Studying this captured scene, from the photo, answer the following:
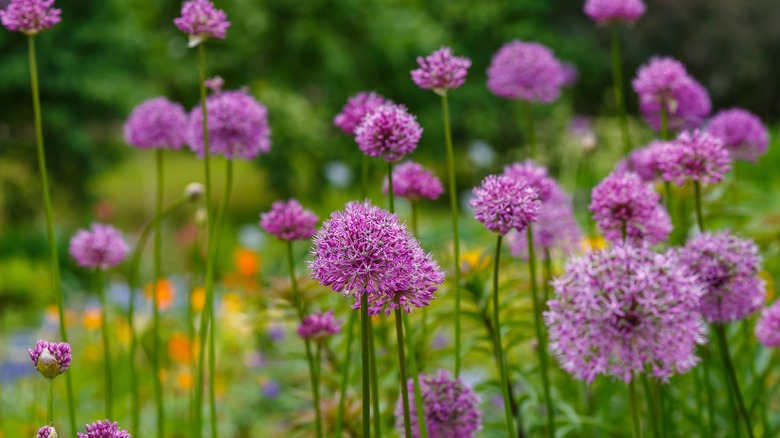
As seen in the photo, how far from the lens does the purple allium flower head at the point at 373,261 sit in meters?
1.10

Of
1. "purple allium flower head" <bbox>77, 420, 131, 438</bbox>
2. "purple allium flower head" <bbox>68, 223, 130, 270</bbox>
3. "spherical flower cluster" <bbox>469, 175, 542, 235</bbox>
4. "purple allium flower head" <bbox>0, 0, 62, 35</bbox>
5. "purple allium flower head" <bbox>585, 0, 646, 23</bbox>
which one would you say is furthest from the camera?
"purple allium flower head" <bbox>585, 0, 646, 23</bbox>

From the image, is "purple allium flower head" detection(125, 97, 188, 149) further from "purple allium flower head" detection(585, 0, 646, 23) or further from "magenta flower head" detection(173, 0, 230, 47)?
"purple allium flower head" detection(585, 0, 646, 23)

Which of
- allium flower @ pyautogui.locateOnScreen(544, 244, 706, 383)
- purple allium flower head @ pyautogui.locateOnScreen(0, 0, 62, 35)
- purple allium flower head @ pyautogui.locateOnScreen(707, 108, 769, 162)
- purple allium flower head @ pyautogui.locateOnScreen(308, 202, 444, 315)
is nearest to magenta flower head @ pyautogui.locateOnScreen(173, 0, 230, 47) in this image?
purple allium flower head @ pyautogui.locateOnScreen(0, 0, 62, 35)

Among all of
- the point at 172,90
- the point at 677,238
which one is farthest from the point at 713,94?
the point at 677,238

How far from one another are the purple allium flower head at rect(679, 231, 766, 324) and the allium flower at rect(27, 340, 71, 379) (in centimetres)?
98

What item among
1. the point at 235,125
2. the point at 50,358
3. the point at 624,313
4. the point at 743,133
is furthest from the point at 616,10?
the point at 50,358

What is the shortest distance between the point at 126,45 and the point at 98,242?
8.38m

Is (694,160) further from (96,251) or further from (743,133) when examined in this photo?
(96,251)

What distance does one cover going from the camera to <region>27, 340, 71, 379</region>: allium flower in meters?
1.13

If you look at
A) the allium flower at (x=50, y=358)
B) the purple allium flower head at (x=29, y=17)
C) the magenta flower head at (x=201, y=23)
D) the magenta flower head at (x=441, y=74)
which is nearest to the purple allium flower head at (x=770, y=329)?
the magenta flower head at (x=441, y=74)

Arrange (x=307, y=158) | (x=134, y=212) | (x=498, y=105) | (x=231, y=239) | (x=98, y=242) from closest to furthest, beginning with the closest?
(x=98, y=242) < (x=231, y=239) < (x=307, y=158) < (x=498, y=105) < (x=134, y=212)

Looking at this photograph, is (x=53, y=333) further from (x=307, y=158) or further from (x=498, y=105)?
(x=498, y=105)

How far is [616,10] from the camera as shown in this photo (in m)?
2.19

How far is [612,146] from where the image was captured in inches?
384
